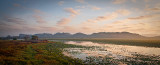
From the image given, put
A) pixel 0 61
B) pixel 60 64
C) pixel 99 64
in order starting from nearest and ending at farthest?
pixel 0 61
pixel 60 64
pixel 99 64

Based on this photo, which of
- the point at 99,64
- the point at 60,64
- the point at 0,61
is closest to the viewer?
the point at 0,61

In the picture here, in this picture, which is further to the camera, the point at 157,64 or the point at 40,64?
the point at 157,64

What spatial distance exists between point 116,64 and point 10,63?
18.0 m

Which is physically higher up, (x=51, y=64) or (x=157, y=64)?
(x=51, y=64)

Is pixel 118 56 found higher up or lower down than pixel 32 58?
lower down

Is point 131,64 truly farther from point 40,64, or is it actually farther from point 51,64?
point 40,64

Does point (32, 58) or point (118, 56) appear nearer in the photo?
point (32, 58)

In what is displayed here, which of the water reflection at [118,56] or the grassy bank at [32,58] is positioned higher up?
the grassy bank at [32,58]

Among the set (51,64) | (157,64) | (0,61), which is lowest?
(157,64)

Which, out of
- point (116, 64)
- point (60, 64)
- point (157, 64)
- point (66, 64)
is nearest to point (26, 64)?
point (60, 64)

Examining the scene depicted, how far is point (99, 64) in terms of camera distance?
51.5 ft

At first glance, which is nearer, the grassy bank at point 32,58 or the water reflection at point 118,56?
the grassy bank at point 32,58

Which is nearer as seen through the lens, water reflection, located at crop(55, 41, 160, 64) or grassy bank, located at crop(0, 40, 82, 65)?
grassy bank, located at crop(0, 40, 82, 65)

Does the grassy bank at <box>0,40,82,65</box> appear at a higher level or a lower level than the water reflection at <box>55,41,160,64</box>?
higher
